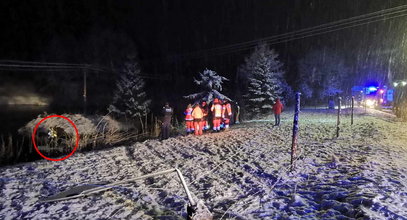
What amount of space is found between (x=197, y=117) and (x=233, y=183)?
23.6 ft

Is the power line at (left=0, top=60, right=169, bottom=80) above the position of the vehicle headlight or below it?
above

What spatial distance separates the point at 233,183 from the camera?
595cm

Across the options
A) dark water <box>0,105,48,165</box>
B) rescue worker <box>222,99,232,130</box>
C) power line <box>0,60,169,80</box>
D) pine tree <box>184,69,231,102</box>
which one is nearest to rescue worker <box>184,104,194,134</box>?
rescue worker <box>222,99,232,130</box>

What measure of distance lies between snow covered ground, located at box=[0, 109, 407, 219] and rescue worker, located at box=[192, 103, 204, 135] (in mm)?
3184

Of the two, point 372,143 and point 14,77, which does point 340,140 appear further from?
point 14,77

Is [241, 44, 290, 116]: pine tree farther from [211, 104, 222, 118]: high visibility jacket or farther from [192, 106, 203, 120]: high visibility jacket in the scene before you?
[192, 106, 203, 120]: high visibility jacket

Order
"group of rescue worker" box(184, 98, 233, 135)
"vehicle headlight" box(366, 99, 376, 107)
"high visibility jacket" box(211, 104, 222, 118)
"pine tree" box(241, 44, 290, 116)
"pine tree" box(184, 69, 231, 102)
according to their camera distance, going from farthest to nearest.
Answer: "vehicle headlight" box(366, 99, 376, 107) → "pine tree" box(241, 44, 290, 116) → "pine tree" box(184, 69, 231, 102) → "high visibility jacket" box(211, 104, 222, 118) → "group of rescue worker" box(184, 98, 233, 135)

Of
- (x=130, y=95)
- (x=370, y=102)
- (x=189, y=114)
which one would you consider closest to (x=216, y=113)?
(x=189, y=114)

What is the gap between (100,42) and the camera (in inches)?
1602

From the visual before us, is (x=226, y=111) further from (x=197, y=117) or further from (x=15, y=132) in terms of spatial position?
(x=15, y=132)

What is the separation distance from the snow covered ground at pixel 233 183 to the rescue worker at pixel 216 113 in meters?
3.57

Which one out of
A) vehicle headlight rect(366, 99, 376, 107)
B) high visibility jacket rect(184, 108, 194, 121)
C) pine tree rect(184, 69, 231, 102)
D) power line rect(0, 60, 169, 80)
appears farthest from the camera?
vehicle headlight rect(366, 99, 376, 107)

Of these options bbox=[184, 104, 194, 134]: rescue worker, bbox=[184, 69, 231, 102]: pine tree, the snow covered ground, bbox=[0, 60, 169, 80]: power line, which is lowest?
the snow covered ground

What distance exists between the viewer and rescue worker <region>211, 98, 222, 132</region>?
13.2 meters
